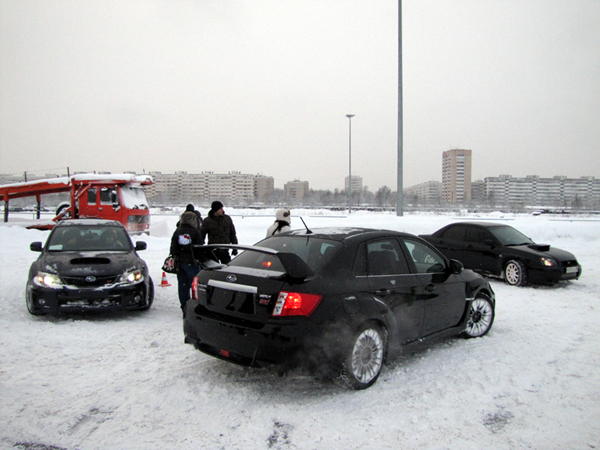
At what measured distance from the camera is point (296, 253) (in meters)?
4.28

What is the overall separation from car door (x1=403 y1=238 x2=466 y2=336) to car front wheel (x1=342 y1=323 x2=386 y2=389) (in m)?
0.83

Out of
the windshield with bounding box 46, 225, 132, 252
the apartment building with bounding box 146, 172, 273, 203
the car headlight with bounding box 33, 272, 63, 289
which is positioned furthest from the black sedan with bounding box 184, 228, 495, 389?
the apartment building with bounding box 146, 172, 273, 203

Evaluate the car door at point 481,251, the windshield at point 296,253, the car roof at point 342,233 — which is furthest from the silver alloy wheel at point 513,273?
the windshield at point 296,253

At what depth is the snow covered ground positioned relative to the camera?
309 cm

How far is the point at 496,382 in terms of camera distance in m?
4.17

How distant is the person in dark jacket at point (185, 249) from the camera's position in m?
6.45

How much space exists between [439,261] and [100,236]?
613 centimetres

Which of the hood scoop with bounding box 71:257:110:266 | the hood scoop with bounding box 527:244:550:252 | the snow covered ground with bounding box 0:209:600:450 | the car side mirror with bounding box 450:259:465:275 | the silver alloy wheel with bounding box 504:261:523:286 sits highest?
the car side mirror with bounding box 450:259:465:275

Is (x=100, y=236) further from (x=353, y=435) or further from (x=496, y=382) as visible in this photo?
(x=496, y=382)

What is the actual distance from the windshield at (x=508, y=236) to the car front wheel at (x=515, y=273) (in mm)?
633

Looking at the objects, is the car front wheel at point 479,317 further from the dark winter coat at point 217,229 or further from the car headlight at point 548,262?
the car headlight at point 548,262

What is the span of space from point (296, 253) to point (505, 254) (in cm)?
723

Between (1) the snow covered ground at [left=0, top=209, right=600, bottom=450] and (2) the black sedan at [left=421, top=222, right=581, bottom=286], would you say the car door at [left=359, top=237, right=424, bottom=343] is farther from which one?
(2) the black sedan at [left=421, top=222, right=581, bottom=286]

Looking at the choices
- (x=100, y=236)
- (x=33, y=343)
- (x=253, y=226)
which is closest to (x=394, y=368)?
(x=33, y=343)
